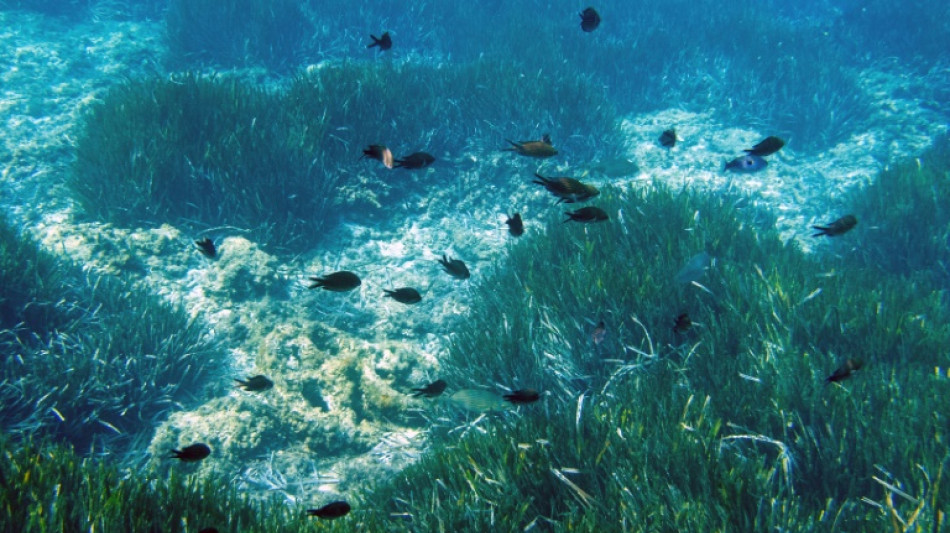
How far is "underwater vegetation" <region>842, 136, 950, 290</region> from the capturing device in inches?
291

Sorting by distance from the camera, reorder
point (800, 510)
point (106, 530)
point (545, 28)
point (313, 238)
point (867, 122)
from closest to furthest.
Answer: point (106, 530), point (800, 510), point (313, 238), point (867, 122), point (545, 28)

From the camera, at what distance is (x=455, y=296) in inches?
288

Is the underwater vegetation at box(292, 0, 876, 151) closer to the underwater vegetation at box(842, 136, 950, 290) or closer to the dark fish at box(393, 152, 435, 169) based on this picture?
the underwater vegetation at box(842, 136, 950, 290)

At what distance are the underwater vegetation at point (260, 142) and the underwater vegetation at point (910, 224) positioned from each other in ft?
19.7

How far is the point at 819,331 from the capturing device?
14.6 ft

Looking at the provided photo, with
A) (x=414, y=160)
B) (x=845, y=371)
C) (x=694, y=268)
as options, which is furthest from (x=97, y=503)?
(x=694, y=268)

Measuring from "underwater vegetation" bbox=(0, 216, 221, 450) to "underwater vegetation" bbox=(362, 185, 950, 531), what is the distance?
3.25 meters

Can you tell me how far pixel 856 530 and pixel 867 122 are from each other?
13102 mm

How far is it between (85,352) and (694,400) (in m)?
6.25

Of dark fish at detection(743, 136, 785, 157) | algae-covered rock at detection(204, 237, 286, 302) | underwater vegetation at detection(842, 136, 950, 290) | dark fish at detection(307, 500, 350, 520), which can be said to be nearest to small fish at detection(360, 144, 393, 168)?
dark fish at detection(307, 500, 350, 520)

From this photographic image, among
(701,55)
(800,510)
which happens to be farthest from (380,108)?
(701,55)

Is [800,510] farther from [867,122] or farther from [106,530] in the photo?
[867,122]

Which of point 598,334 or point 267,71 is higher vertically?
point 267,71

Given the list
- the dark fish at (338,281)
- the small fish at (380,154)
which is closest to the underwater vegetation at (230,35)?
the small fish at (380,154)
